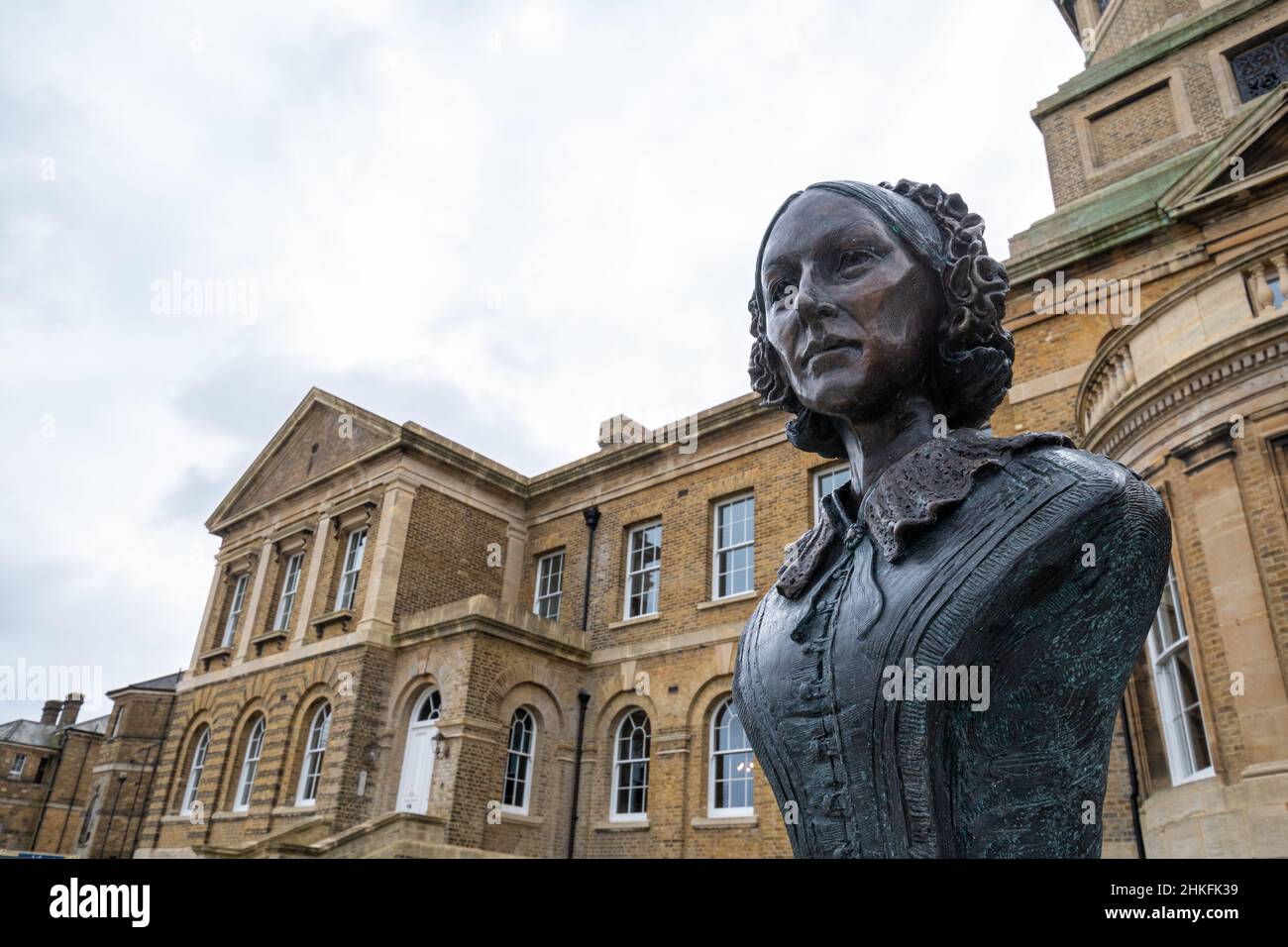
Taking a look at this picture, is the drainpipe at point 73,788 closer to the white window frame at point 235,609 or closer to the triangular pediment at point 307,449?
the triangular pediment at point 307,449

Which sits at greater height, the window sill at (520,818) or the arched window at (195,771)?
the arched window at (195,771)

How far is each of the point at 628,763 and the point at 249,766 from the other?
962cm

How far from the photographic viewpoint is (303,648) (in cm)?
1930

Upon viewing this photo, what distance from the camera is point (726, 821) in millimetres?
14438

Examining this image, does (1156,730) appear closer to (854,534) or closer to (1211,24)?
(854,534)

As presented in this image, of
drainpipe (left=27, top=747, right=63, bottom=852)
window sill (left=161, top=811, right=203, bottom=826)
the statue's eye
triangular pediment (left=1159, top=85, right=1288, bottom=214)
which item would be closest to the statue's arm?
the statue's eye

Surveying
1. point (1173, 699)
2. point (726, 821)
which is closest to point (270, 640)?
point (726, 821)

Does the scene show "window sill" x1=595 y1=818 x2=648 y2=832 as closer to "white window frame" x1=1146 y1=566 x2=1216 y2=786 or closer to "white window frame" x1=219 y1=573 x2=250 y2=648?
"white window frame" x1=1146 y1=566 x2=1216 y2=786

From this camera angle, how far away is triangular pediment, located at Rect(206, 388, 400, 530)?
2142cm

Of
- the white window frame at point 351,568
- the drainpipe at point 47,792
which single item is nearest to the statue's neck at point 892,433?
the white window frame at point 351,568

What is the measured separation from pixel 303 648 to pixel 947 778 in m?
19.8

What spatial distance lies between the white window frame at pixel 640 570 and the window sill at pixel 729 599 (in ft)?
4.27

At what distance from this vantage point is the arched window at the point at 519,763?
52.6 ft

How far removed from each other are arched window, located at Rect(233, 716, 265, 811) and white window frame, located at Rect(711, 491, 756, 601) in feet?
36.2
